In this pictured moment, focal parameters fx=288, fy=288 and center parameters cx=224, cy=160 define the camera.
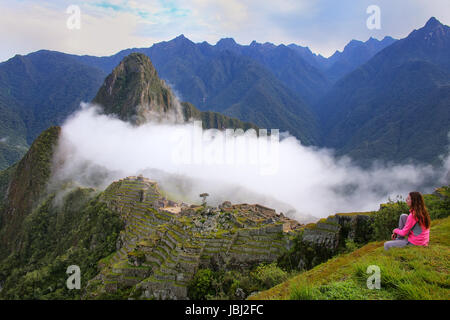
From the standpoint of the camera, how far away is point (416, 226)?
9219 millimetres

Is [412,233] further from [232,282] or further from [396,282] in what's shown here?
[232,282]

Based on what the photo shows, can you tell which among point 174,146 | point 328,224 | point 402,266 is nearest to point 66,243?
point 328,224

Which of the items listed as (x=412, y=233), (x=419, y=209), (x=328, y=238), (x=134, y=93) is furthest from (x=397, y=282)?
(x=134, y=93)

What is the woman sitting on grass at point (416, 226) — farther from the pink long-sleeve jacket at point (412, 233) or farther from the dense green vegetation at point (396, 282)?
the dense green vegetation at point (396, 282)

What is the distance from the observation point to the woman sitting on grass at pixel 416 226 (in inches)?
353

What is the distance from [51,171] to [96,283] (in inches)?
3522

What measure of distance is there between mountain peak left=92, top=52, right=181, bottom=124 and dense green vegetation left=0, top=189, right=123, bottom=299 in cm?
8748

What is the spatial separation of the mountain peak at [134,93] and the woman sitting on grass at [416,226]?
16492 cm

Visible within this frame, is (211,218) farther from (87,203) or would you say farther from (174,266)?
(87,203)

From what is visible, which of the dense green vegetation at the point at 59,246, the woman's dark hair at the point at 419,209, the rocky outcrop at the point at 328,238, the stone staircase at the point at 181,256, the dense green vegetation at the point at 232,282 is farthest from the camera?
the dense green vegetation at the point at 59,246

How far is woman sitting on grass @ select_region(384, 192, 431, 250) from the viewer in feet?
29.4

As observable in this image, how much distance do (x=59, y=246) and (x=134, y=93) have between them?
115356 mm
